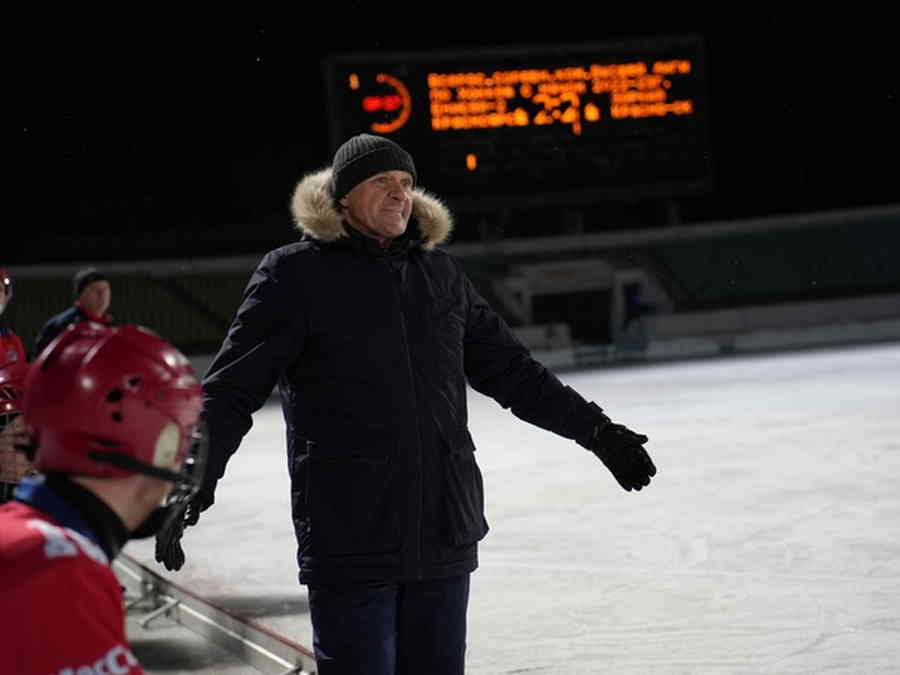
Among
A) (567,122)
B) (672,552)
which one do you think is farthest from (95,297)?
(567,122)

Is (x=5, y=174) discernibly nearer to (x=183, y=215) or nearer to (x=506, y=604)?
(x=183, y=215)

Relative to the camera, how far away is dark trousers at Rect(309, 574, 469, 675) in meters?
2.79

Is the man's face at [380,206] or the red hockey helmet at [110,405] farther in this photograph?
the man's face at [380,206]

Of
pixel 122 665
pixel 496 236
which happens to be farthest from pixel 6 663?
pixel 496 236

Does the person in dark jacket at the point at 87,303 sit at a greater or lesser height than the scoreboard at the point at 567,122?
lesser

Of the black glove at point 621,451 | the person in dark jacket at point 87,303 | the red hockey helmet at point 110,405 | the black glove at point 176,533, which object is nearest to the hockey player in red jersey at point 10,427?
the black glove at point 176,533

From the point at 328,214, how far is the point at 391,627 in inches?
34.4

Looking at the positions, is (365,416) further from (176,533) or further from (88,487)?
(88,487)

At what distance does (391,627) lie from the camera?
285 cm

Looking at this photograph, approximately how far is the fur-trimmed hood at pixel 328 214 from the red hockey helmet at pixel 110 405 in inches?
53.0

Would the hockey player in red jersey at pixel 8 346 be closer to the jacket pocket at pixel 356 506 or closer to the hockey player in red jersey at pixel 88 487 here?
the jacket pocket at pixel 356 506

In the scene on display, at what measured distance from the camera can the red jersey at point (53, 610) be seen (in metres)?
1.28

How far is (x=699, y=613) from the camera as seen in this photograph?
4.88 m

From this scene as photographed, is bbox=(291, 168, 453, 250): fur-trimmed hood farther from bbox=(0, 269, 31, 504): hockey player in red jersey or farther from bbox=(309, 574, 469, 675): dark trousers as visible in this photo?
bbox=(0, 269, 31, 504): hockey player in red jersey
